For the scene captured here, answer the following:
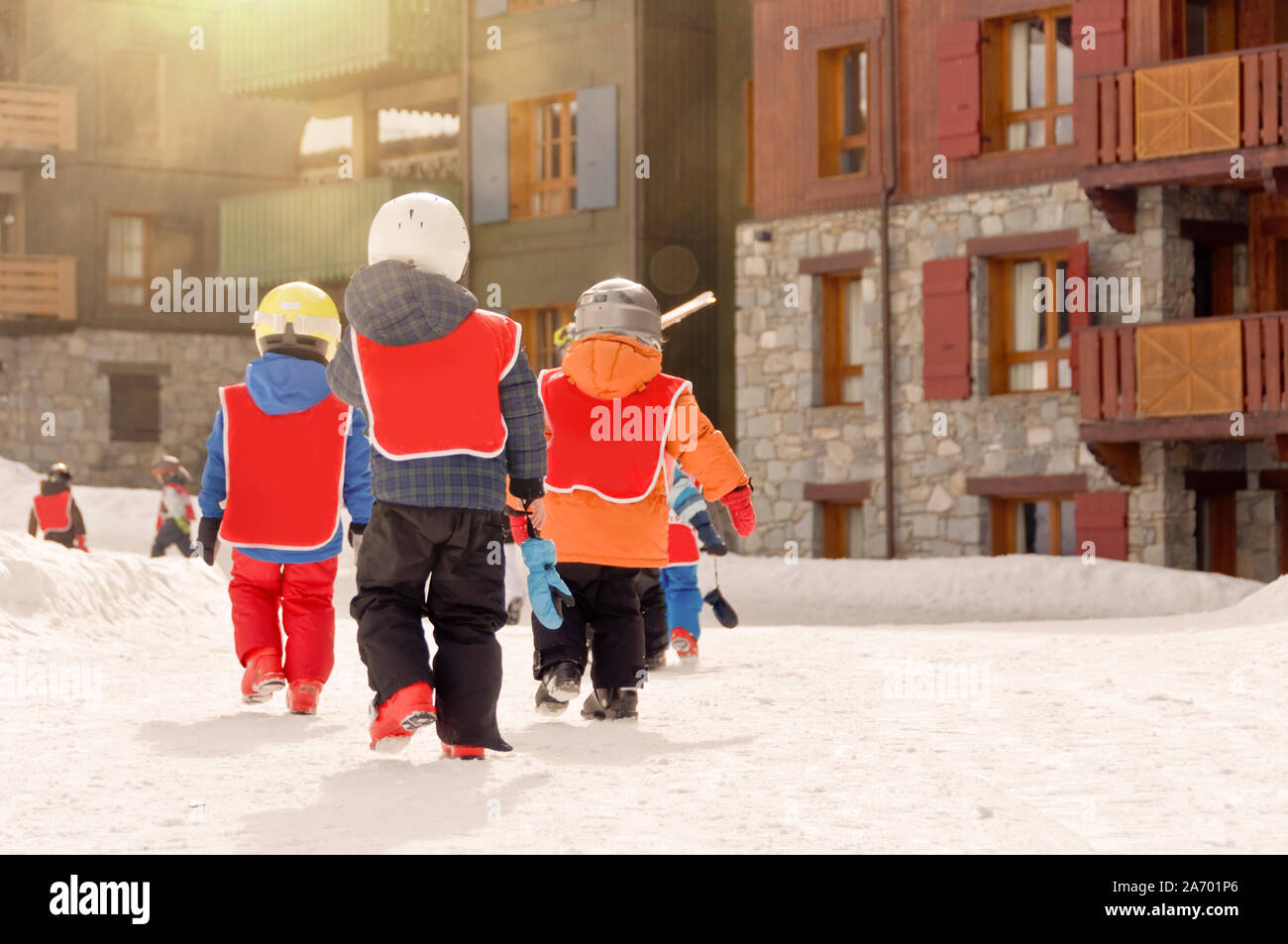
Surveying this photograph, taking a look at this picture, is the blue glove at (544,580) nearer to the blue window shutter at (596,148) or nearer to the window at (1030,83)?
the window at (1030,83)

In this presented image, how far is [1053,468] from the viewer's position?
66.4ft

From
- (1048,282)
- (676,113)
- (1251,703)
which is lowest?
(1251,703)

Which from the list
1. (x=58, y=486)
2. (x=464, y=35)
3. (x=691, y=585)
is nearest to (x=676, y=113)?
(x=464, y=35)

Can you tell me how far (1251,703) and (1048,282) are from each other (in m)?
13.4

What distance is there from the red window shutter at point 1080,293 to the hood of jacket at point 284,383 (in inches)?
517

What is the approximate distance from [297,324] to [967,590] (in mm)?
10878

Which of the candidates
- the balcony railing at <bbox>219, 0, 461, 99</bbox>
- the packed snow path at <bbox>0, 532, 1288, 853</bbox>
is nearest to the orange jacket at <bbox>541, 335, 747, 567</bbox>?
the packed snow path at <bbox>0, 532, 1288, 853</bbox>

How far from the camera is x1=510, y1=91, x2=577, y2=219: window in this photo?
83.9 feet

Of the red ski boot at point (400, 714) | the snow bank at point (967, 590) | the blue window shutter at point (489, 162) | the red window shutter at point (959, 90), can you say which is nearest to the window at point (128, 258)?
the blue window shutter at point (489, 162)

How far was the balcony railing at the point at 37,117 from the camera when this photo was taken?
97.8 ft

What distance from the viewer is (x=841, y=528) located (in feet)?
73.4

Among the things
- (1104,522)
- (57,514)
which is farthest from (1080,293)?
(57,514)

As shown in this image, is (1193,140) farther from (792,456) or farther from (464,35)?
(464,35)

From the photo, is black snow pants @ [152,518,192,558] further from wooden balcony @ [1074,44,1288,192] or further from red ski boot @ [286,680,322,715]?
red ski boot @ [286,680,322,715]
